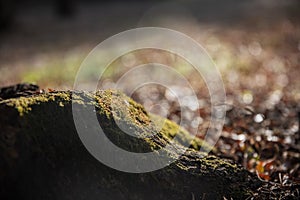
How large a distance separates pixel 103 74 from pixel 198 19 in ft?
21.7

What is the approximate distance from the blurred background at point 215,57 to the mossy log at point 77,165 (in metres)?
0.73

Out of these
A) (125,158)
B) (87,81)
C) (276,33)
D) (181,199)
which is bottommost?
(181,199)

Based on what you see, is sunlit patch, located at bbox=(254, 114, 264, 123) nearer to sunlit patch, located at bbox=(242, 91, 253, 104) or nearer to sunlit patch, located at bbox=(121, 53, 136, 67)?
sunlit patch, located at bbox=(242, 91, 253, 104)

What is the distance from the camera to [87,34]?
429 inches

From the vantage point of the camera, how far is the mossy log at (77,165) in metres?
1.80

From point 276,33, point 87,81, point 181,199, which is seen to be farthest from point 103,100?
point 276,33

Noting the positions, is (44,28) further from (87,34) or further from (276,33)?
(276,33)

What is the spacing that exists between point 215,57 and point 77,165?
544 centimetres

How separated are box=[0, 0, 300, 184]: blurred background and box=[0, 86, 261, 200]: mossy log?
28.7 inches

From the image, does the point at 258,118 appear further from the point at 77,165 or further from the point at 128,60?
the point at 128,60

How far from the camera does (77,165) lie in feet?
6.34

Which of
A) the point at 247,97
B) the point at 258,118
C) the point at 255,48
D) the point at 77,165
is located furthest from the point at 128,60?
the point at 77,165

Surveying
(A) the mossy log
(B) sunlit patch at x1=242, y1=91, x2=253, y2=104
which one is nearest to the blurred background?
(B) sunlit patch at x1=242, y1=91, x2=253, y2=104

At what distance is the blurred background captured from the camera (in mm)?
3365
